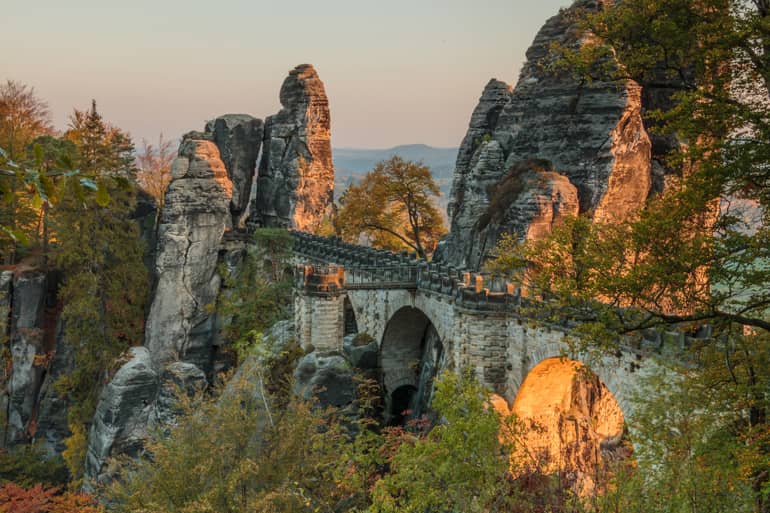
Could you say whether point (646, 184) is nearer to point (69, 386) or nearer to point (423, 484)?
point (423, 484)

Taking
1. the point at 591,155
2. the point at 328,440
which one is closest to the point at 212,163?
the point at 591,155

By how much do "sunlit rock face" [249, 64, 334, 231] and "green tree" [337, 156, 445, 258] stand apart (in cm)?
270

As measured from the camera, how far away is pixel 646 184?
96.6ft

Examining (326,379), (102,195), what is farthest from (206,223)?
(102,195)

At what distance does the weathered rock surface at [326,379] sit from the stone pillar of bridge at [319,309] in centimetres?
148

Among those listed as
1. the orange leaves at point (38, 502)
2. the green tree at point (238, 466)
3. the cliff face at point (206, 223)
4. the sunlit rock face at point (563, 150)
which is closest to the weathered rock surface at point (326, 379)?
the cliff face at point (206, 223)

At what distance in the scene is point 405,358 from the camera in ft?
110

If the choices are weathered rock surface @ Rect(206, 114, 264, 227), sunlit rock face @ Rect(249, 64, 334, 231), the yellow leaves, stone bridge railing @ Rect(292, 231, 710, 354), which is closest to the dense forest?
the yellow leaves

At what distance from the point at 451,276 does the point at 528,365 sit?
19.4 feet

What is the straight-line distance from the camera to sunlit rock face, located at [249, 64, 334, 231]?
154 ft

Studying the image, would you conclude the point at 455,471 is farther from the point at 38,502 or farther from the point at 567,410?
the point at 38,502

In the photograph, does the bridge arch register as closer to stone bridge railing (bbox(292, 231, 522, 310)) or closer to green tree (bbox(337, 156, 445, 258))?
stone bridge railing (bbox(292, 231, 522, 310))

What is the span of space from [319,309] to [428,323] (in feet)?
23.2

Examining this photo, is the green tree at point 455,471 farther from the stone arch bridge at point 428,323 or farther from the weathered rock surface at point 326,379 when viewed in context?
the weathered rock surface at point 326,379
